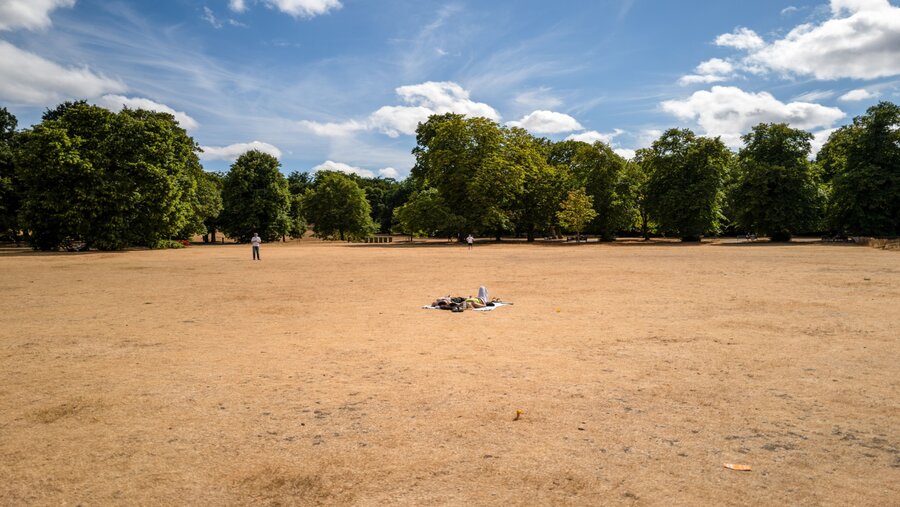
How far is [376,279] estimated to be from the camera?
21.2 m

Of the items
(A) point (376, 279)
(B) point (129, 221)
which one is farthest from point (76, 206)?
(A) point (376, 279)

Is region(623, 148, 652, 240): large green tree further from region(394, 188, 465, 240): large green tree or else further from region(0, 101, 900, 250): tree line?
region(394, 188, 465, 240): large green tree

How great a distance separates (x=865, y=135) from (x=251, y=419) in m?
67.4

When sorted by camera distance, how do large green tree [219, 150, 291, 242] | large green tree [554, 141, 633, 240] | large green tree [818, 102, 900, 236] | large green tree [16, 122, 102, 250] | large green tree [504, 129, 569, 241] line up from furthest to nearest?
1. large green tree [219, 150, 291, 242]
2. large green tree [554, 141, 633, 240]
3. large green tree [504, 129, 569, 241]
4. large green tree [818, 102, 900, 236]
5. large green tree [16, 122, 102, 250]

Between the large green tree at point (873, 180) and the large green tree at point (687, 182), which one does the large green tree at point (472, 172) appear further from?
the large green tree at point (873, 180)

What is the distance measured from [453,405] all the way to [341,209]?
77331mm

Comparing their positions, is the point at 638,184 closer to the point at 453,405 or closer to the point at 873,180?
the point at 873,180

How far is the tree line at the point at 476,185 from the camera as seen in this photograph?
139 ft

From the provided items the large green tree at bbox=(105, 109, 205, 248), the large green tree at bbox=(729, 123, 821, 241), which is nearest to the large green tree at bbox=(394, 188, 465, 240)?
the large green tree at bbox=(105, 109, 205, 248)

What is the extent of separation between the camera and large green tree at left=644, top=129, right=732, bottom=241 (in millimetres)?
60156

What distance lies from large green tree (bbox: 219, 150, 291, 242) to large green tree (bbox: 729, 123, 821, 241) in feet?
198

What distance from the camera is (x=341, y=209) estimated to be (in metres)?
80.9

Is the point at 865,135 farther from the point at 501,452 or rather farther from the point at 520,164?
the point at 501,452

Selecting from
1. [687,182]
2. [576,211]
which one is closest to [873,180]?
[687,182]
